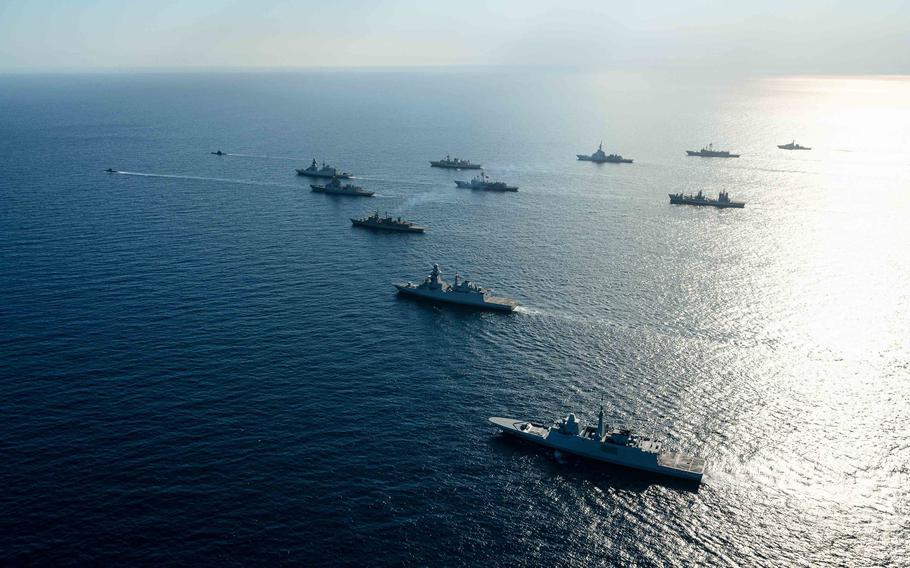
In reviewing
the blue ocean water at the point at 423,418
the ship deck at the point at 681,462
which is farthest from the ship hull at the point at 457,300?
the ship deck at the point at 681,462

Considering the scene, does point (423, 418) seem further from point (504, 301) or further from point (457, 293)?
point (457, 293)

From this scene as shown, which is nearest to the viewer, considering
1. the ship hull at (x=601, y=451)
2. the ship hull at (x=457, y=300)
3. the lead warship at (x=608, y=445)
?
the ship hull at (x=601, y=451)

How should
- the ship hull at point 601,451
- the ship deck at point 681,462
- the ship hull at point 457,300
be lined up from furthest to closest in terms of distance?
the ship hull at point 457,300
the ship hull at point 601,451
the ship deck at point 681,462

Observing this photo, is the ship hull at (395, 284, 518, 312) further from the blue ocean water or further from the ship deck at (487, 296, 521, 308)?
the blue ocean water

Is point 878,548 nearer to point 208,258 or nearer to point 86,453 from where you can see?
point 86,453

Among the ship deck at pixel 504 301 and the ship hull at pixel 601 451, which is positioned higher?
the ship deck at pixel 504 301

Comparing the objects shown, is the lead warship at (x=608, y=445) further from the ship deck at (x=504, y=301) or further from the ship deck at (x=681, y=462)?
the ship deck at (x=504, y=301)

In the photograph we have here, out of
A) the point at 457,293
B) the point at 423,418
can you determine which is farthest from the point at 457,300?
the point at 423,418
